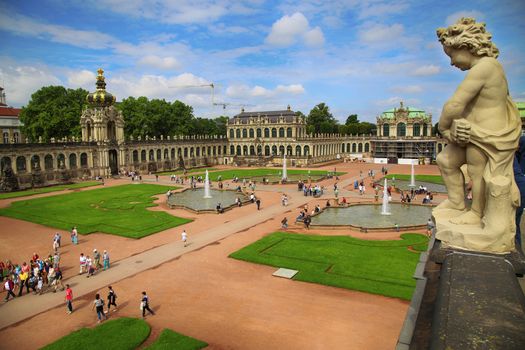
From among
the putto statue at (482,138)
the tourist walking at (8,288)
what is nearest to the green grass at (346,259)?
the tourist walking at (8,288)

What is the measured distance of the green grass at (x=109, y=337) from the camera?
49.1 ft

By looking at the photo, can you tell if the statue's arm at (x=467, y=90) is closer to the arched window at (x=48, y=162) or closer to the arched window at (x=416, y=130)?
the arched window at (x=48, y=162)

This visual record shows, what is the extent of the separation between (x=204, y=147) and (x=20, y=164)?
145 ft

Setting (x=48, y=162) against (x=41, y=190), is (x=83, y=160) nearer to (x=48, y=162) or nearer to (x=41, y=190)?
(x=48, y=162)

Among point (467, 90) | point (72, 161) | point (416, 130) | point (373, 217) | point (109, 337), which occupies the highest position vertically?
point (416, 130)

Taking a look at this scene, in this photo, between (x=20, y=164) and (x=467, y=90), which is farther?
(x=20, y=164)

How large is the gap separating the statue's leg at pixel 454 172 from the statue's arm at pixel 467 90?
63cm

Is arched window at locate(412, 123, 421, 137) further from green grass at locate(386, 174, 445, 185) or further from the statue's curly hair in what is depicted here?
the statue's curly hair

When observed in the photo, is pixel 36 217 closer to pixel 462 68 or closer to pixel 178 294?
pixel 178 294

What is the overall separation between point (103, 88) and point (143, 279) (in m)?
61.8

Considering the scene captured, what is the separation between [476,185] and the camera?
21.6ft

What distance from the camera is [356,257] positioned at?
24.6 m

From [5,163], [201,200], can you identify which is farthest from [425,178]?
[5,163]

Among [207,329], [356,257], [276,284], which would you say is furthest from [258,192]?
[207,329]
